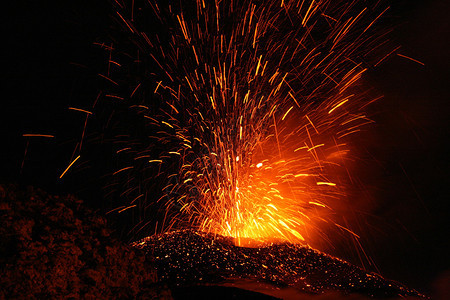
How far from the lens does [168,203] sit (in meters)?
7.57

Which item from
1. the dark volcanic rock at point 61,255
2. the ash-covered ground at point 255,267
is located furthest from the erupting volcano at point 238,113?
the dark volcanic rock at point 61,255

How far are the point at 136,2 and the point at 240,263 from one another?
4686 mm

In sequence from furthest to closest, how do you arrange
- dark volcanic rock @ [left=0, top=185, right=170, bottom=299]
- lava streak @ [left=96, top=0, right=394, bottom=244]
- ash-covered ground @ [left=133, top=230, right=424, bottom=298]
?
lava streak @ [left=96, top=0, right=394, bottom=244] < ash-covered ground @ [left=133, top=230, right=424, bottom=298] < dark volcanic rock @ [left=0, top=185, right=170, bottom=299]

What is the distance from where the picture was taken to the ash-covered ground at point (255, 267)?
10.4ft

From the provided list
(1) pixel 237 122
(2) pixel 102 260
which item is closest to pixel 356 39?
(1) pixel 237 122

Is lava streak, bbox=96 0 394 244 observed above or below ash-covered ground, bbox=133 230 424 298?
above

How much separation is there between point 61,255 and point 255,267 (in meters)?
2.07

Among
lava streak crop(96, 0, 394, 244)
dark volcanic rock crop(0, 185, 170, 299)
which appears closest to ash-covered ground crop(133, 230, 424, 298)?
dark volcanic rock crop(0, 185, 170, 299)

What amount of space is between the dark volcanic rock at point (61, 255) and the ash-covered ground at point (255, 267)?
0.45m

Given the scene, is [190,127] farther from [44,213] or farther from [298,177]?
[44,213]

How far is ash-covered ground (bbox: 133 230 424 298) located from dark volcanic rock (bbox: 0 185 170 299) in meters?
0.45

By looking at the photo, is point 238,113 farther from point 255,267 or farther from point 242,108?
point 255,267

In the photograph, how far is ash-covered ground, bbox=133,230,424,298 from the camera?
125 inches

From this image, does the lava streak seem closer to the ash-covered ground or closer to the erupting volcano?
the erupting volcano
